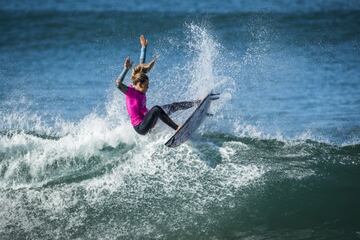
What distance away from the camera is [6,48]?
79.0 ft

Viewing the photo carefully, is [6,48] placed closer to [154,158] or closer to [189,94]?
[189,94]

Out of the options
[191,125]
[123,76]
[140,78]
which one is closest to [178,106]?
[191,125]

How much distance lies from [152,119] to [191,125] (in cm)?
87

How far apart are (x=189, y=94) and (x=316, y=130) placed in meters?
3.20

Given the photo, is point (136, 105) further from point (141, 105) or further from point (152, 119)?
point (152, 119)

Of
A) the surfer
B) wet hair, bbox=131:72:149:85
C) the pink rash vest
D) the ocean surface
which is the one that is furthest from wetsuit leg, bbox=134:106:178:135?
the ocean surface

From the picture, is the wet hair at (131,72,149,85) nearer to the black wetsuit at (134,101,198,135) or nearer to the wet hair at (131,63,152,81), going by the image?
the wet hair at (131,63,152,81)

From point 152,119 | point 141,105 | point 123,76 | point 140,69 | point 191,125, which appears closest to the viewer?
point 123,76

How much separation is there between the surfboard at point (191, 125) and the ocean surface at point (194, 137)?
345mm

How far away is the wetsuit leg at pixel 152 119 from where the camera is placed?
10.9 m

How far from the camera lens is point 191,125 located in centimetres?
1143

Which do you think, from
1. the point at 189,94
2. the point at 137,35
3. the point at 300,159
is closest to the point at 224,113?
the point at 189,94

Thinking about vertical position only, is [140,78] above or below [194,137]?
above

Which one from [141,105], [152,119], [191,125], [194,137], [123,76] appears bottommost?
[194,137]
